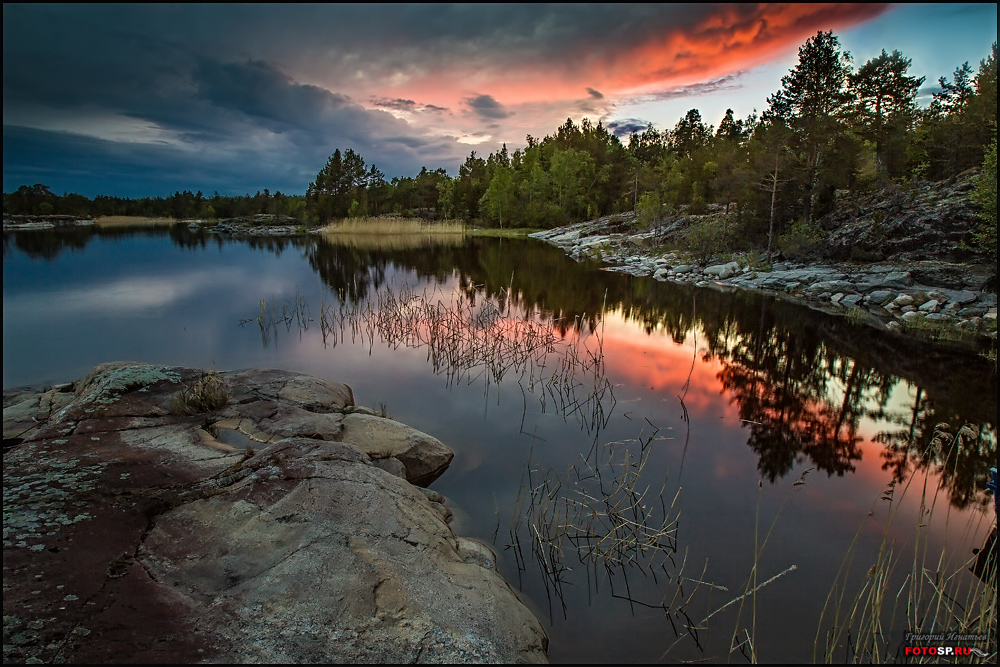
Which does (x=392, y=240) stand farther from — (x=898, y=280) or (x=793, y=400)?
(x=793, y=400)

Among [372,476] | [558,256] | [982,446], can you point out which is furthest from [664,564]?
[558,256]

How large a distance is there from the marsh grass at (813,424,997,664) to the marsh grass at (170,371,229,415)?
7270 mm

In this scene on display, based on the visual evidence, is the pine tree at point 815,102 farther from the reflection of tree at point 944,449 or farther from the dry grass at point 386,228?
the dry grass at point 386,228

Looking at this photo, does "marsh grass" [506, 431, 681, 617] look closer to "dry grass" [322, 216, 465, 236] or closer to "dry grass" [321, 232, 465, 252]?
"dry grass" [321, 232, 465, 252]

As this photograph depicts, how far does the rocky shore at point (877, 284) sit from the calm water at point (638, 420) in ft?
7.61

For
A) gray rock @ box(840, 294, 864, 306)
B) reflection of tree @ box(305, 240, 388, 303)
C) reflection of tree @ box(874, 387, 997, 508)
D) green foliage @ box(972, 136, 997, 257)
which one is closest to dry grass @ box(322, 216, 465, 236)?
reflection of tree @ box(305, 240, 388, 303)

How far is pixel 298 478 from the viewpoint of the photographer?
14.7 ft

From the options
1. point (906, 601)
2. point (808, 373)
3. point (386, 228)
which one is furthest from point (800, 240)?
point (386, 228)

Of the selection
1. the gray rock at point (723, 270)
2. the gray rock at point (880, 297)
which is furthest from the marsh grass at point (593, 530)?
the gray rock at point (723, 270)

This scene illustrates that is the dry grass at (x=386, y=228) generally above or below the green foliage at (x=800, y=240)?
above

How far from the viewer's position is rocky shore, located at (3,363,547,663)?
287cm

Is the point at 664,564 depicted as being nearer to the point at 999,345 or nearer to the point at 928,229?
the point at 999,345

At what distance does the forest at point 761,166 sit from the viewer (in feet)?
88.2

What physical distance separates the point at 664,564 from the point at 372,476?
10.3 ft
